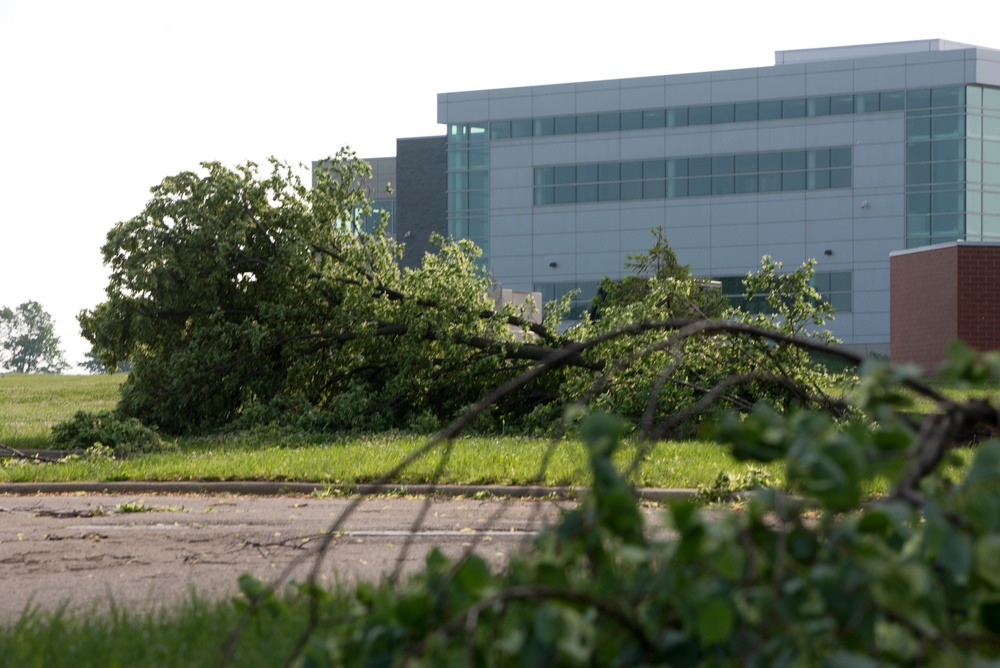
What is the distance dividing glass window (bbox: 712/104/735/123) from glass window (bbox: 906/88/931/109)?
10.1 metres

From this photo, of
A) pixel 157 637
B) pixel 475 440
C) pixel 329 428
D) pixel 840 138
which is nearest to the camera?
pixel 157 637

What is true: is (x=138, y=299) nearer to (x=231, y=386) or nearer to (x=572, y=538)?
→ (x=231, y=386)

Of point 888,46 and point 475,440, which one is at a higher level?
point 888,46

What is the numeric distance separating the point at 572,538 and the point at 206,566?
20.2ft

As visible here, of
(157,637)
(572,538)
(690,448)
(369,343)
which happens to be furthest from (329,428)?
(572,538)

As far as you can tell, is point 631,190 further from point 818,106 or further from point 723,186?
point 818,106

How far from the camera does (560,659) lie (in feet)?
7.56

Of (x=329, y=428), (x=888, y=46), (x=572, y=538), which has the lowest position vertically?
(x=329, y=428)

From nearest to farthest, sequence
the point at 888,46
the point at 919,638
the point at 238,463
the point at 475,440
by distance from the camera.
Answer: the point at 919,638 < the point at 238,463 < the point at 475,440 < the point at 888,46

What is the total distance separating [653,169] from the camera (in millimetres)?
69500

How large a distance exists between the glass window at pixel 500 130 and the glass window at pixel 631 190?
8.50m

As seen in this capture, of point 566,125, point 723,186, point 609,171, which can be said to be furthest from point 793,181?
point 566,125

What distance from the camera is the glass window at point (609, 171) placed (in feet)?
232

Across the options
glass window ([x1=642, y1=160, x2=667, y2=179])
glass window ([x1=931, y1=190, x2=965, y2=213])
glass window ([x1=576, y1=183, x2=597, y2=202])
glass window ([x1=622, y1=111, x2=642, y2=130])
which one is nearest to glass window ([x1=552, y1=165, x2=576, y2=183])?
glass window ([x1=576, y1=183, x2=597, y2=202])
